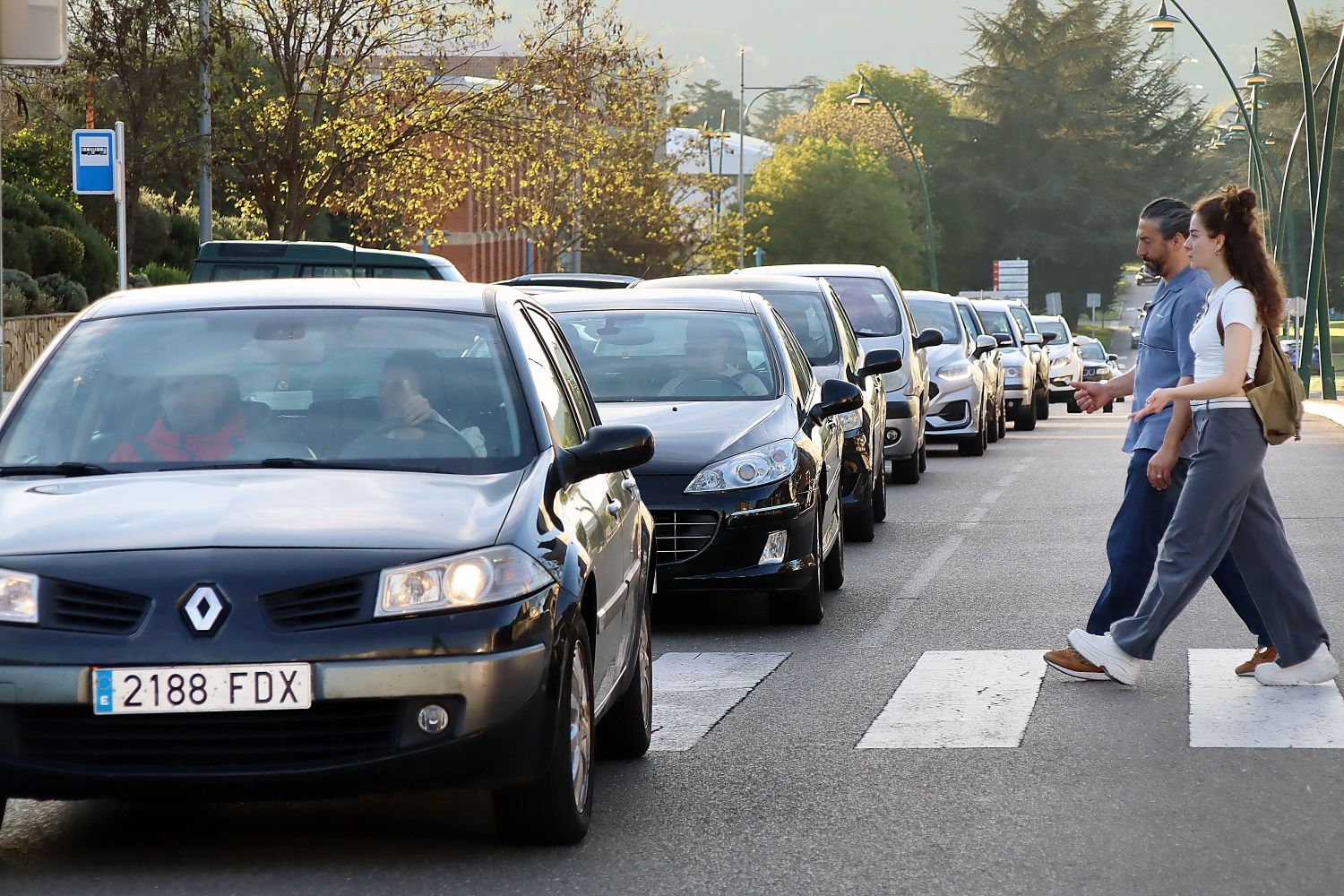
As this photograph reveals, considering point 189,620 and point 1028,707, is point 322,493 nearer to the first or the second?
point 189,620

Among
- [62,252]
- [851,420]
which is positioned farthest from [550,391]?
[62,252]

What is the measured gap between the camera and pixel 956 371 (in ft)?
79.1

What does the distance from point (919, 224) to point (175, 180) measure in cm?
6891

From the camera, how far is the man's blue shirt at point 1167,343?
836 cm

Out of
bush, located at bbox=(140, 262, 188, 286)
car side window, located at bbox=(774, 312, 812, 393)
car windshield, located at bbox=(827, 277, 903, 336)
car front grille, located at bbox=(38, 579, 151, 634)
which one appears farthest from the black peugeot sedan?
bush, located at bbox=(140, 262, 188, 286)

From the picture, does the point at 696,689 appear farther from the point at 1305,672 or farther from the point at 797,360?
the point at 797,360

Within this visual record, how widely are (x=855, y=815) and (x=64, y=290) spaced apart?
2909cm

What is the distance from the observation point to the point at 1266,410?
795 centimetres

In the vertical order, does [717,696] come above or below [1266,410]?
below

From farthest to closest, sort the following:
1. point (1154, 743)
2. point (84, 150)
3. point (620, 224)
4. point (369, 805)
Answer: point (620, 224), point (84, 150), point (1154, 743), point (369, 805)

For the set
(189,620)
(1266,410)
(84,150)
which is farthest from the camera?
(84,150)

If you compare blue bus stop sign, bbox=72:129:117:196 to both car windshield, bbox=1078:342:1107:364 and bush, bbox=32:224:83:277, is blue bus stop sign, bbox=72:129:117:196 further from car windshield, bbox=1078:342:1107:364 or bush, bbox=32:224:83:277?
car windshield, bbox=1078:342:1107:364

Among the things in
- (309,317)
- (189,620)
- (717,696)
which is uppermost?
(309,317)

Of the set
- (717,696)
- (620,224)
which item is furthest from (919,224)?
(717,696)
